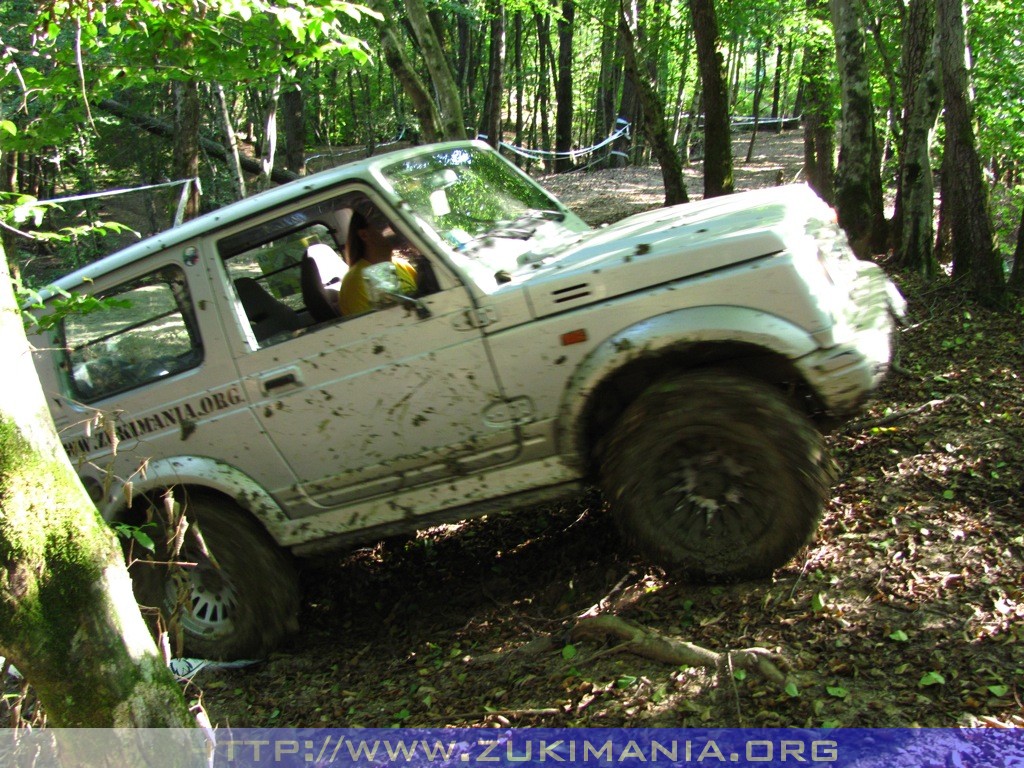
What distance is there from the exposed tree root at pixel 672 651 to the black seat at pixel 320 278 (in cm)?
206

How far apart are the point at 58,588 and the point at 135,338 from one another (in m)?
2.52

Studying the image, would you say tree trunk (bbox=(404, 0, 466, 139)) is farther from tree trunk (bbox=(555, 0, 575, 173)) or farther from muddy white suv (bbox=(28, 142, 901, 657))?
tree trunk (bbox=(555, 0, 575, 173))

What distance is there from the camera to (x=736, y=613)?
146 inches

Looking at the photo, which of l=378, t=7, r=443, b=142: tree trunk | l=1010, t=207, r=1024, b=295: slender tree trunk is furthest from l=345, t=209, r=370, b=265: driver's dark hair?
l=1010, t=207, r=1024, b=295: slender tree trunk

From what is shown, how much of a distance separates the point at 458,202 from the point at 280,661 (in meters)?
2.61

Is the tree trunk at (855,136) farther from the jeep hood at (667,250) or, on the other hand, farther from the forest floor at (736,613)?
the jeep hood at (667,250)

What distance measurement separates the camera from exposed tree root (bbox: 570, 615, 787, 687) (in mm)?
3301

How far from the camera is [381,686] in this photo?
13.7ft

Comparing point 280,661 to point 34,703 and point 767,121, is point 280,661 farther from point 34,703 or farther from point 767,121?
point 767,121

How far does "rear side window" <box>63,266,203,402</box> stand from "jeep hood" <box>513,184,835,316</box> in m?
1.78

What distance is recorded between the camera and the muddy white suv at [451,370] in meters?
3.61

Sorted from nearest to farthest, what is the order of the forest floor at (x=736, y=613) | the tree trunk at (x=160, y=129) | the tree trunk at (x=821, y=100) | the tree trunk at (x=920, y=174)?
the forest floor at (x=736, y=613) < the tree trunk at (x=920, y=174) < the tree trunk at (x=821, y=100) < the tree trunk at (x=160, y=129)

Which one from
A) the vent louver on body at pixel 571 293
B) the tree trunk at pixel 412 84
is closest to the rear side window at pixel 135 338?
the vent louver on body at pixel 571 293

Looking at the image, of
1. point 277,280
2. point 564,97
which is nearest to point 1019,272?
point 277,280
